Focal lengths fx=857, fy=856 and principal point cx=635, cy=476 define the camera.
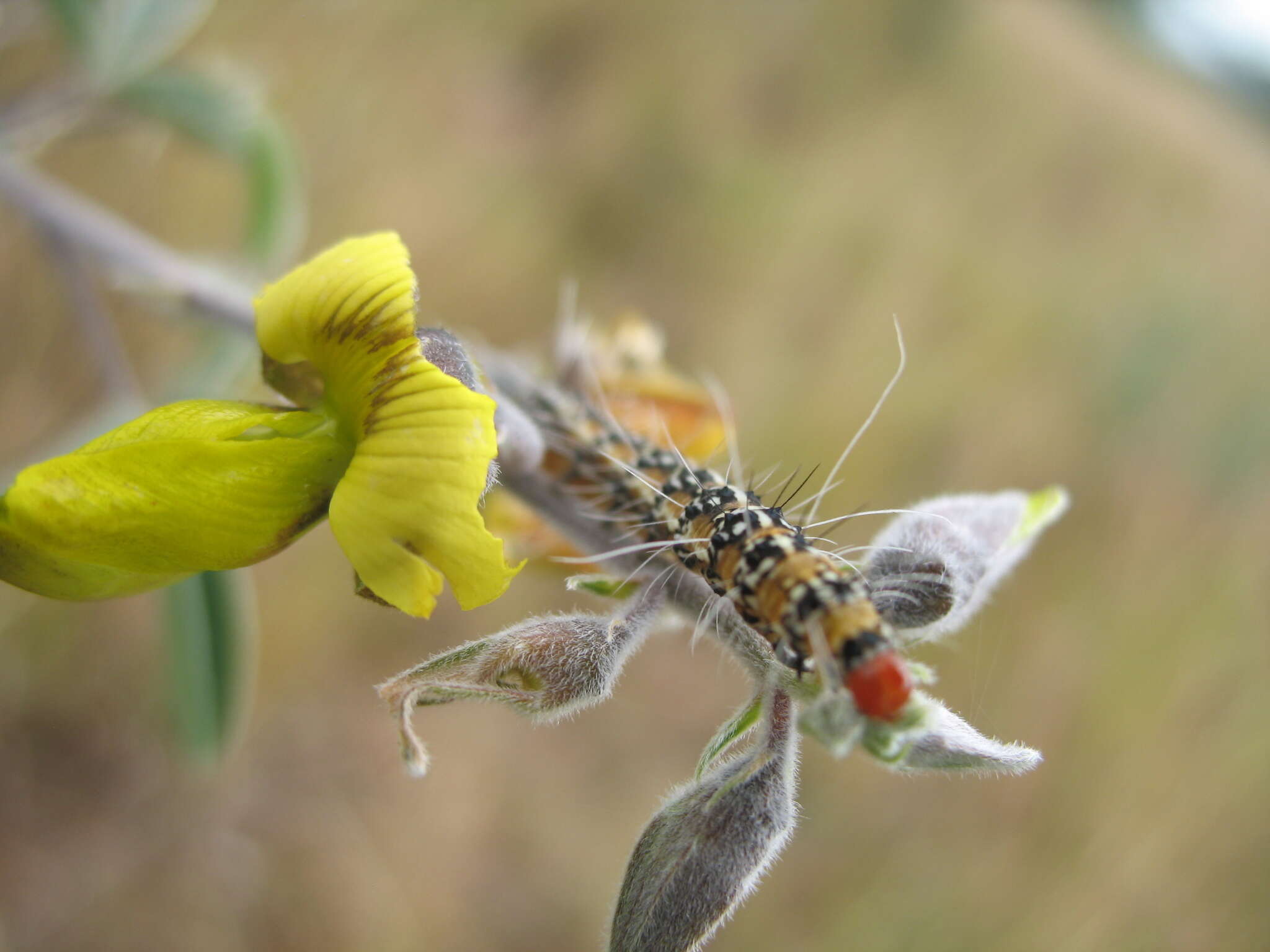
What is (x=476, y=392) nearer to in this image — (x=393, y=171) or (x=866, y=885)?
(x=393, y=171)

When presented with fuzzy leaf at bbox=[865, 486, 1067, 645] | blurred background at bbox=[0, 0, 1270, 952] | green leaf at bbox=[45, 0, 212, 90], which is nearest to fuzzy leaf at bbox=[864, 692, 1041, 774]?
fuzzy leaf at bbox=[865, 486, 1067, 645]

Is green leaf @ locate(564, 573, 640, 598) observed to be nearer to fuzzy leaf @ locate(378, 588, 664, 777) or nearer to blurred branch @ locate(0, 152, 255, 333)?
fuzzy leaf @ locate(378, 588, 664, 777)

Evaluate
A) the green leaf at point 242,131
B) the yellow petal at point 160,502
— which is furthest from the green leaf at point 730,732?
the green leaf at point 242,131

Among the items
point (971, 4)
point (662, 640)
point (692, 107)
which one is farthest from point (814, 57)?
point (662, 640)

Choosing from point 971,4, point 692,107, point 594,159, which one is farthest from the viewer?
point 971,4

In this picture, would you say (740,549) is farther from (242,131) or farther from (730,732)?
(242,131)

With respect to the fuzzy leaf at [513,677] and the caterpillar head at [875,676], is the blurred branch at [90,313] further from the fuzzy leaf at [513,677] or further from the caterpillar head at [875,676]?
the caterpillar head at [875,676]

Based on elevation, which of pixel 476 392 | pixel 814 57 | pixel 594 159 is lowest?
pixel 594 159
